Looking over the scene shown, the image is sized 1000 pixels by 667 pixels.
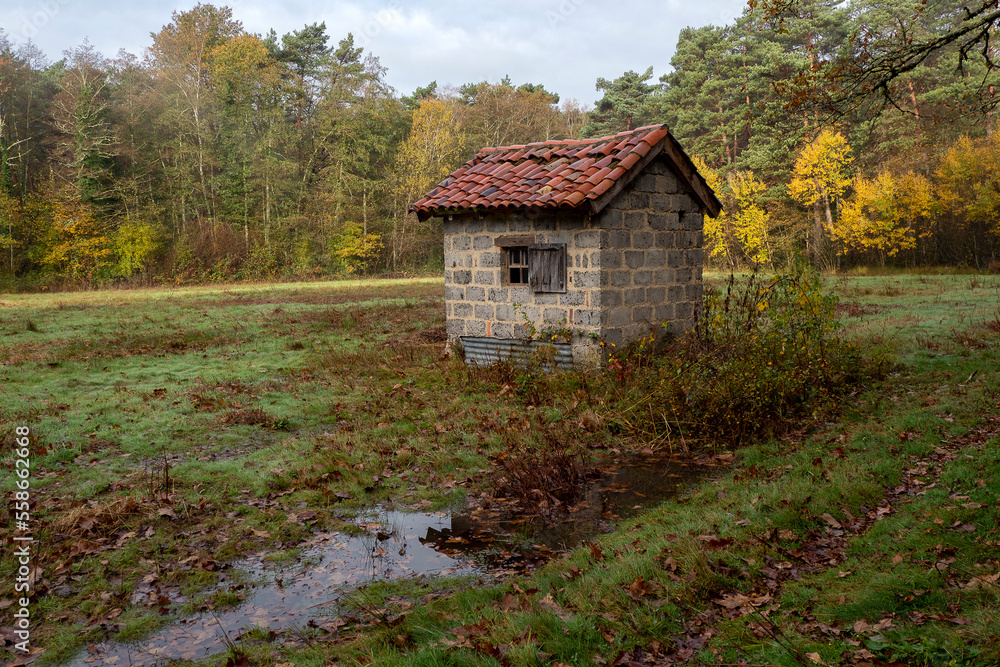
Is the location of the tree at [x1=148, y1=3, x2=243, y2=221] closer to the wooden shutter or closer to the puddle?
the wooden shutter

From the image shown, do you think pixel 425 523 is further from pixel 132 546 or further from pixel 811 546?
pixel 811 546

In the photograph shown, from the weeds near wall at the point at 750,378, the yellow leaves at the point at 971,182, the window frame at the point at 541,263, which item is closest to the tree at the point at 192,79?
the window frame at the point at 541,263

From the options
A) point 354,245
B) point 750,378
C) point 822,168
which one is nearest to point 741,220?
point 822,168

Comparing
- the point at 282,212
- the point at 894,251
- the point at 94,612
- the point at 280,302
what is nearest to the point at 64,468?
the point at 94,612

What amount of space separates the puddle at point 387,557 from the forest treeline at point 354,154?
28.2 meters

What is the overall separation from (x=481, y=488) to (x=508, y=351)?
492 centimetres

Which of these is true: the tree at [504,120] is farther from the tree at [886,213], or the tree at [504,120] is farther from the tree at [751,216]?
the tree at [886,213]

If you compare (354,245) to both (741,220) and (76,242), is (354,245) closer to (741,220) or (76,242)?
(76,242)

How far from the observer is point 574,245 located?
34.9ft

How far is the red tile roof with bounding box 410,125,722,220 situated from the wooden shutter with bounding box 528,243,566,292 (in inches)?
28.6

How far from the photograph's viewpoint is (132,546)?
5.52 metres

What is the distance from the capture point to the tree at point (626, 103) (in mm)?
45938

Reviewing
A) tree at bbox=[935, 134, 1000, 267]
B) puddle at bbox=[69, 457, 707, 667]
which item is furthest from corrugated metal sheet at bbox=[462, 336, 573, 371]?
tree at bbox=[935, 134, 1000, 267]

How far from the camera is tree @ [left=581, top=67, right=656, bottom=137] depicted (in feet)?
151
